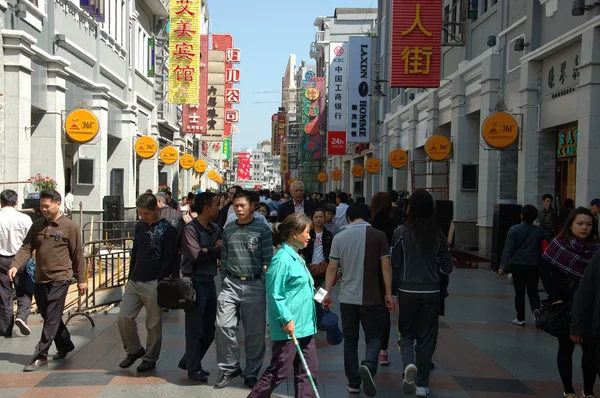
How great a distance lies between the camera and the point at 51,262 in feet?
23.7

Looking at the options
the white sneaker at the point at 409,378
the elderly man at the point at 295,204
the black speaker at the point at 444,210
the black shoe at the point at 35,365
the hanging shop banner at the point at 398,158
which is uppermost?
the hanging shop banner at the point at 398,158

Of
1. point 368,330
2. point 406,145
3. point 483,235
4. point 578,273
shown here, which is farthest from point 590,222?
point 406,145

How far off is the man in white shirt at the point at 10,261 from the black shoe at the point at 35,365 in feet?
5.42

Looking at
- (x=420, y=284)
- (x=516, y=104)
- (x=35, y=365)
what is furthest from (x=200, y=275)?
(x=516, y=104)

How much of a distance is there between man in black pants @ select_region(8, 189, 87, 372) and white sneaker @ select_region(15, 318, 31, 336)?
1.34m

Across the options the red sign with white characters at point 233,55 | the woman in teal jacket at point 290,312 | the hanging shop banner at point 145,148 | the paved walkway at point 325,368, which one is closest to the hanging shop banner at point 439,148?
the hanging shop banner at point 145,148

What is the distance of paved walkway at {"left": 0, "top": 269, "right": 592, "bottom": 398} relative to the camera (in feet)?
21.0

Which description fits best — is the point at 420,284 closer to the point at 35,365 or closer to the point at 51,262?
the point at 51,262

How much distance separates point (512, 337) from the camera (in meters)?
9.03

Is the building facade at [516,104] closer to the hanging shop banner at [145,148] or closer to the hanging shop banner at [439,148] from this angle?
the hanging shop banner at [439,148]

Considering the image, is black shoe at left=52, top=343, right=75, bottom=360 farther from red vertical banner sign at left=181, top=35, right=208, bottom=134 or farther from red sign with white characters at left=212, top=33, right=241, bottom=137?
red sign with white characters at left=212, top=33, right=241, bottom=137

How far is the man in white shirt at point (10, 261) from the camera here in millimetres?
8547

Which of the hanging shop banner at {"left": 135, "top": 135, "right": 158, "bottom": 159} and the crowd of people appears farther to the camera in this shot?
the hanging shop banner at {"left": 135, "top": 135, "right": 158, "bottom": 159}

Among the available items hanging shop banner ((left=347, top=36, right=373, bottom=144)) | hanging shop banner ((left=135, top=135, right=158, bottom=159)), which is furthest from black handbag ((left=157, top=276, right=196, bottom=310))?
hanging shop banner ((left=347, top=36, right=373, bottom=144))
